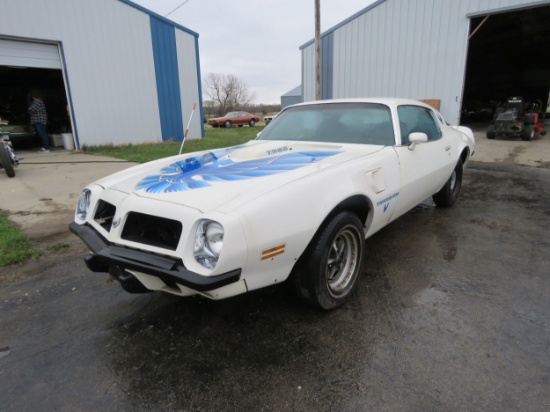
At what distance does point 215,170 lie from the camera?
2.52m

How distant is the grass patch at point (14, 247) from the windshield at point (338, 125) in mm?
2648

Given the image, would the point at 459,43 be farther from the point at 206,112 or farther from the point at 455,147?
the point at 206,112

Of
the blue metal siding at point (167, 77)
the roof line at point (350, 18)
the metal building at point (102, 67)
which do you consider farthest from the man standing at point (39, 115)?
the roof line at point (350, 18)

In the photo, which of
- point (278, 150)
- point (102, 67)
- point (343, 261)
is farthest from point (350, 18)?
point (343, 261)

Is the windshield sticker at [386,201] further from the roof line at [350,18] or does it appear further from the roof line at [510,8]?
the roof line at [350,18]

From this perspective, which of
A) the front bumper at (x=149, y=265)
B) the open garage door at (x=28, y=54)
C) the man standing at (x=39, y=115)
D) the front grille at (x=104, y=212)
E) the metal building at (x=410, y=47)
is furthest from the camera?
the metal building at (x=410, y=47)

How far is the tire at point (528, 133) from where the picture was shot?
11.1 metres

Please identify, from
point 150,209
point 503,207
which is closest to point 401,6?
point 503,207

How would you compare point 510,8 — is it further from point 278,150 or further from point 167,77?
point 278,150

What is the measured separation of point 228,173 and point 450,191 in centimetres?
357

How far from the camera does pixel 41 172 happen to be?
742 centimetres

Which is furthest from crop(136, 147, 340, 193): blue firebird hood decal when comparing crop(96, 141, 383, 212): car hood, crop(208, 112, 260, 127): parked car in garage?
crop(208, 112, 260, 127): parked car in garage

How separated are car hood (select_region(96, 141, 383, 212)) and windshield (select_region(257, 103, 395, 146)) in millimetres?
194

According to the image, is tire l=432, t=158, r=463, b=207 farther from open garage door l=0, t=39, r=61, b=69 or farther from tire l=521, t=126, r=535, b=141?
open garage door l=0, t=39, r=61, b=69
